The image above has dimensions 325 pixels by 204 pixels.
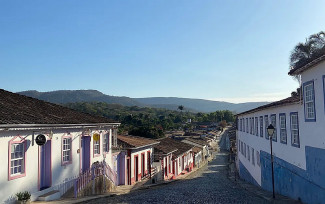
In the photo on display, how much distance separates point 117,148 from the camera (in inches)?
811

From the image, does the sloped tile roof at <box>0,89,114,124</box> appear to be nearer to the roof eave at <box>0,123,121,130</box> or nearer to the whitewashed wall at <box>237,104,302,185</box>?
the roof eave at <box>0,123,121,130</box>

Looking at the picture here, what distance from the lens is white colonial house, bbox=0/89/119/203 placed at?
10322 millimetres

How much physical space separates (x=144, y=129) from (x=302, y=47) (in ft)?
92.0

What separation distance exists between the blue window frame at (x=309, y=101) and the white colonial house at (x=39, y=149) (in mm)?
9844

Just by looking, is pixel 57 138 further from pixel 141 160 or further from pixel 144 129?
pixel 144 129

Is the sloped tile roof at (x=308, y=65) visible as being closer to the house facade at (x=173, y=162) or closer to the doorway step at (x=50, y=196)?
the doorway step at (x=50, y=196)

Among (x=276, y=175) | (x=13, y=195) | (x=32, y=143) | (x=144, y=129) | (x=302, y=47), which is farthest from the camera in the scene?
(x=144, y=129)

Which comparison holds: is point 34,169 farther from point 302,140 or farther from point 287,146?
point 287,146

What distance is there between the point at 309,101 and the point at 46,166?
10.7 meters

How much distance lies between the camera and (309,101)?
36.9ft

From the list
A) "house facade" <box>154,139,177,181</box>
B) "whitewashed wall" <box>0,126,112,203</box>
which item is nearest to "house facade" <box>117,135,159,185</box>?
"house facade" <box>154,139,177,181</box>

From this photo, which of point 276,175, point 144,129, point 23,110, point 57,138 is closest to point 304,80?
point 276,175

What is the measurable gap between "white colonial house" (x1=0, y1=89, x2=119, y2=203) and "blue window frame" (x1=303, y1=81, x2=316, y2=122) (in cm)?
984

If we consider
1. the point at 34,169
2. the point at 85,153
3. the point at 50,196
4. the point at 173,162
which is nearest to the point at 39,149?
the point at 34,169
